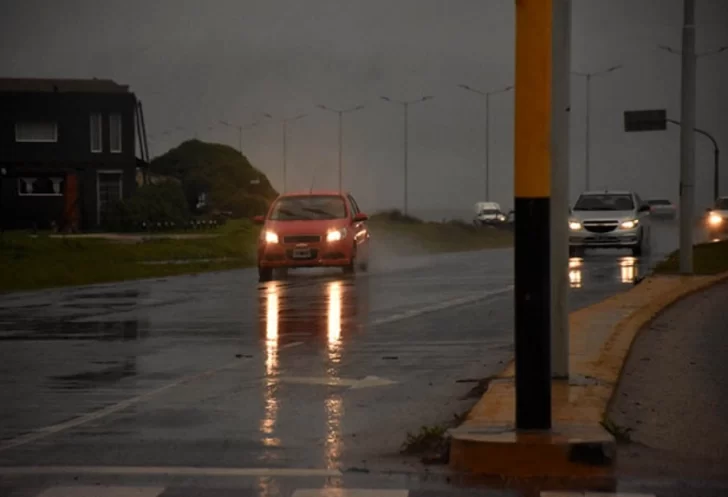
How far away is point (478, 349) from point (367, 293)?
1044cm

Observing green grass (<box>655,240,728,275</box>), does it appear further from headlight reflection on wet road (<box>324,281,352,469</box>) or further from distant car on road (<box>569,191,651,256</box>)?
headlight reflection on wet road (<box>324,281,352,469</box>)

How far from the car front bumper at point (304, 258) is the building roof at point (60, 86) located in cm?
4951

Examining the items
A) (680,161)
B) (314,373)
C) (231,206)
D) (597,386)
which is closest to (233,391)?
(314,373)

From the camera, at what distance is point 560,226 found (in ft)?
40.0

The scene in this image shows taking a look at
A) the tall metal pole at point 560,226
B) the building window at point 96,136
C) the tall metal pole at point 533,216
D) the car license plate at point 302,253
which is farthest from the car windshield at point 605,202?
the building window at point 96,136

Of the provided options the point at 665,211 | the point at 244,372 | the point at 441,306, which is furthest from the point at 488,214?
the point at 244,372

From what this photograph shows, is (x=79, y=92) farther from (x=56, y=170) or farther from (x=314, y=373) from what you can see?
(x=314, y=373)

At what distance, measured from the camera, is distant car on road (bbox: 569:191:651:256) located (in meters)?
42.8

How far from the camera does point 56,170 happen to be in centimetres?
7988

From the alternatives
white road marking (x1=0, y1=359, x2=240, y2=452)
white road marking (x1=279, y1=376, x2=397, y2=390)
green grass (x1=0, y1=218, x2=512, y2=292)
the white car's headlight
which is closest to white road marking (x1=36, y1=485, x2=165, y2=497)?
white road marking (x1=0, y1=359, x2=240, y2=452)

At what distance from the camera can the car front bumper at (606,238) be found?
4278 cm

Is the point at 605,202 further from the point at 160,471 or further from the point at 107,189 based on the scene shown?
the point at 107,189

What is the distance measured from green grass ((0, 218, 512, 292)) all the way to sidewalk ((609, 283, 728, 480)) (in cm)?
1724

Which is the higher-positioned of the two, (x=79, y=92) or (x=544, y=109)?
(x=79, y=92)
